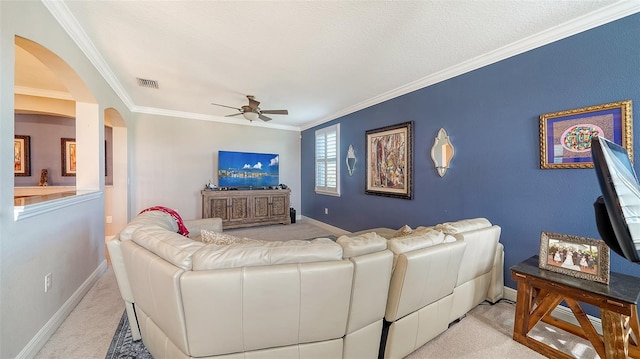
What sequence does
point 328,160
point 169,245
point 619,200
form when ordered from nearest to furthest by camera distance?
point 619,200, point 169,245, point 328,160

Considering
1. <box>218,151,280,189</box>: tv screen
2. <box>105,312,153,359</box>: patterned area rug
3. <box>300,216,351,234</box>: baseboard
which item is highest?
<box>218,151,280,189</box>: tv screen

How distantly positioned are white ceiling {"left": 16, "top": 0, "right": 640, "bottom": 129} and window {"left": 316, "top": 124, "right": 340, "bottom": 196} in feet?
5.37

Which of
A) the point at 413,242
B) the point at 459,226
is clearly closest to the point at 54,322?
the point at 413,242

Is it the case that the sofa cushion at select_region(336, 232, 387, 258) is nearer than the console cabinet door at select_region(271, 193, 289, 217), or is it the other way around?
the sofa cushion at select_region(336, 232, 387, 258)

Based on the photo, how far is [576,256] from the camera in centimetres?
170

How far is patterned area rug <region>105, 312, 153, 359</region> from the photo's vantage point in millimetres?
1618

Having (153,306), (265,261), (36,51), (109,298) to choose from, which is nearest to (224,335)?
(265,261)

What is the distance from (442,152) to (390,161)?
842mm

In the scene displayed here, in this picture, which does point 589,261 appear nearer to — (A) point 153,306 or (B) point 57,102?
(A) point 153,306

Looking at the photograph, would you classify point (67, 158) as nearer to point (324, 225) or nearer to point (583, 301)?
point (324, 225)

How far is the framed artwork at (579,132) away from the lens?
1.80 m

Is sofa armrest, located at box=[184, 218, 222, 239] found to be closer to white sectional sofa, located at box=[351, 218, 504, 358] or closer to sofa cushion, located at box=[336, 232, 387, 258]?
sofa cushion, located at box=[336, 232, 387, 258]

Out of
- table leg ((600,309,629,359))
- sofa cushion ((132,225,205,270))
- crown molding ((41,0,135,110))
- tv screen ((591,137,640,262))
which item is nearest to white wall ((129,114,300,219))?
crown molding ((41,0,135,110))

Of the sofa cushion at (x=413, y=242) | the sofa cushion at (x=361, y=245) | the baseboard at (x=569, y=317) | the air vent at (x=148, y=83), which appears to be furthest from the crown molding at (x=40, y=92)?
the baseboard at (x=569, y=317)
